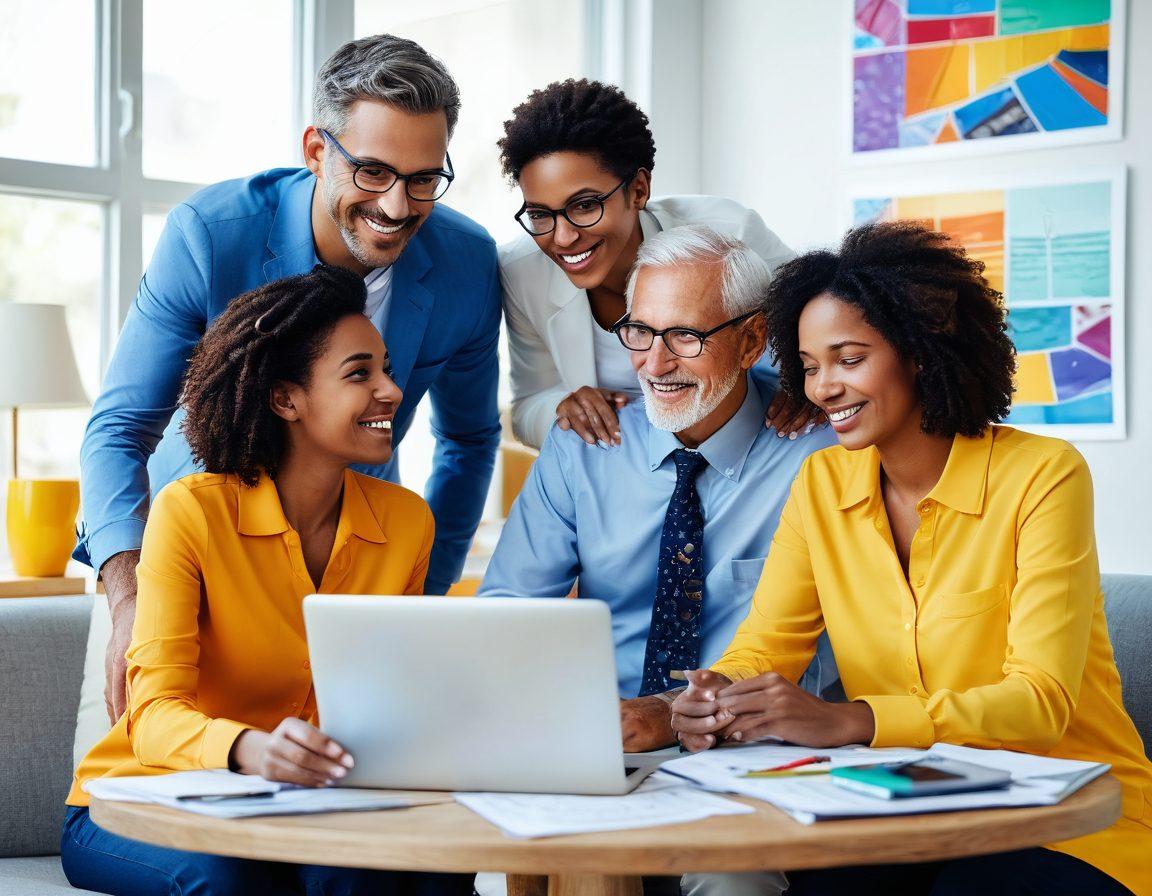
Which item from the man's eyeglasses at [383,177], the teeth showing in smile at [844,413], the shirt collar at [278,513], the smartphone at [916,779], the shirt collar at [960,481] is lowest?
the smartphone at [916,779]

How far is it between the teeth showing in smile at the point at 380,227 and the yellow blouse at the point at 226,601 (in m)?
0.57

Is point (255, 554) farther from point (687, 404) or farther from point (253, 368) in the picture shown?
point (687, 404)

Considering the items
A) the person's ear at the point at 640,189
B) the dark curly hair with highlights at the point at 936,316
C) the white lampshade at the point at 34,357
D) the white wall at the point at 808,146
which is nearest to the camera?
the dark curly hair with highlights at the point at 936,316

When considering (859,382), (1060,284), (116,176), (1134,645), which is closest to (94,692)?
(859,382)

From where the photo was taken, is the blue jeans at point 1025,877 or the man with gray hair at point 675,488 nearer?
the blue jeans at point 1025,877

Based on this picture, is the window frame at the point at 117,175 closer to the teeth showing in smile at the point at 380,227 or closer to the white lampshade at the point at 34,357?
the white lampshade at the point at 34,357

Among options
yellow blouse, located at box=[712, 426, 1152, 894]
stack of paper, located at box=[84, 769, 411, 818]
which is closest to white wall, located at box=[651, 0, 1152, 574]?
yellow blouse, located at box=[712, 426, 1152, 894]

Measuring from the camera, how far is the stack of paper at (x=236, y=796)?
1.29m

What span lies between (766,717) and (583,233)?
1.22 metres

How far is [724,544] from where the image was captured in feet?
7.59

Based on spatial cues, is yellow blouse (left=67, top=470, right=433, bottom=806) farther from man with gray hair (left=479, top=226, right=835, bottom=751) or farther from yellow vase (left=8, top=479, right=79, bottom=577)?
yellow vase (left=8, top=479, right=79, bottom=577)

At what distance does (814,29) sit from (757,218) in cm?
191

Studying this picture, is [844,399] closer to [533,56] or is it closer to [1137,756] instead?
[1137,756]

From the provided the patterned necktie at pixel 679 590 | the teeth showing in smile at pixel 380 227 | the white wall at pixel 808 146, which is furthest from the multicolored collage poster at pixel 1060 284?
the teeth showing in smile at pixel 380 227
